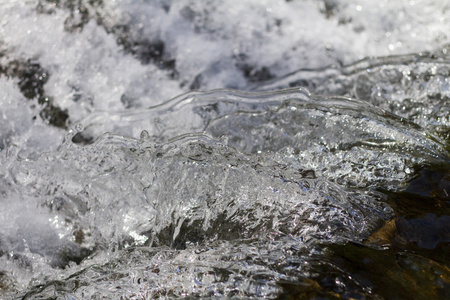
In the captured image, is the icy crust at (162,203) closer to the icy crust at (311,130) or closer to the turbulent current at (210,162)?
the turbulent current at (210,162)

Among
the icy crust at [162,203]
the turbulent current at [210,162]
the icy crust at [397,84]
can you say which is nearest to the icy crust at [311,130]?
the turbulent current at [210,162]

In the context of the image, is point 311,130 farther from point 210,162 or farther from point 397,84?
point 397,84

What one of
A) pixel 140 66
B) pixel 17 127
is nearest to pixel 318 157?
pixel 140 66

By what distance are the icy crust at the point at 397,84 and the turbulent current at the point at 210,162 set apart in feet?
0.04

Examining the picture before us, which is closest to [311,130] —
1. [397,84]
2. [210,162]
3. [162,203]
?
[210,162]

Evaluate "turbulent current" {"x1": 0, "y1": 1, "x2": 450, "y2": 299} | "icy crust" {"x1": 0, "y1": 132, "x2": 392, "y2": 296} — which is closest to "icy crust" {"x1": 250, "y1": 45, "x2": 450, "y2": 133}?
"turbulent current" {"x1": 0, "y1": 1, "x2": 450, "y2": 299}

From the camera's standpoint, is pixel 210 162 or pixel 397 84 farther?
pixel 397 84

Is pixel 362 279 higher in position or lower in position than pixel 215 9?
lower

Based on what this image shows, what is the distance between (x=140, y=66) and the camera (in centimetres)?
341

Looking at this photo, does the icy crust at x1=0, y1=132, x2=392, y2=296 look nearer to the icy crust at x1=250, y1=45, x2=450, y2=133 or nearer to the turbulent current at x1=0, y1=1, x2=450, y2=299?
the turbulent current at x1=0, y1=1, x2=450, y2=299

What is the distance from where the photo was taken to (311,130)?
89.6 inches

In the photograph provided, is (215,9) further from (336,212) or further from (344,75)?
(336,212)

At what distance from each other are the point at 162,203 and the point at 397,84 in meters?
1.76

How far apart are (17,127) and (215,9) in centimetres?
183
